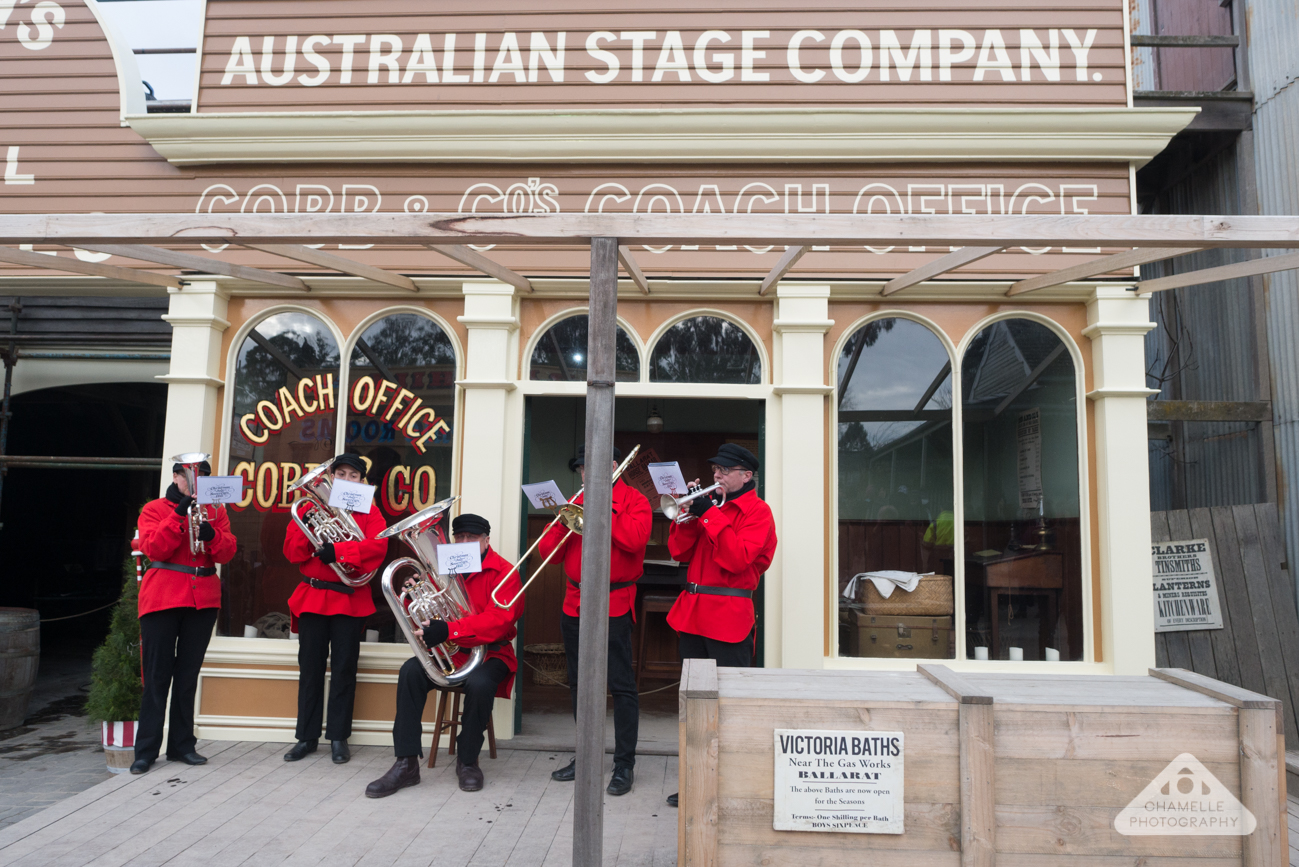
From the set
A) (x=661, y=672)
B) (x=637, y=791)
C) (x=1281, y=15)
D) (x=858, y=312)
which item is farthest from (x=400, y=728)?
(x=1281, y=15)

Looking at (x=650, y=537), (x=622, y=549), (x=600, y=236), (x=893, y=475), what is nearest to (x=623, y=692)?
(x=622, y=549)

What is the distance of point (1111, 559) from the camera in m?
5.28

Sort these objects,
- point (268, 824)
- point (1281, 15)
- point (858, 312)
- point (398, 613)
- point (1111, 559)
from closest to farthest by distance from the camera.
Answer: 1. point (268, 824)
2. point (398, 613)
3. point (1111, 559)
4. point (858, 312)
5. point (1281, 15)

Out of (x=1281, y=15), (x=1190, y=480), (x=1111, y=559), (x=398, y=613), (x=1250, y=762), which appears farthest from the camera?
(x=1190, y=480)

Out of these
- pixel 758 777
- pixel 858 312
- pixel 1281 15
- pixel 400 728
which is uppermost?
pixel 1281 15

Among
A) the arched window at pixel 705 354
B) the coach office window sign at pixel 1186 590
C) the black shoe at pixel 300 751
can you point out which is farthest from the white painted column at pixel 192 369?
the coach office window sign at pixel 1186 590

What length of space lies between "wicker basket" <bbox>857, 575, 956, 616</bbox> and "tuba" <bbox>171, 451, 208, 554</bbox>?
424 cm

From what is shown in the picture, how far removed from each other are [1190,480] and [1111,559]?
2.72 meters

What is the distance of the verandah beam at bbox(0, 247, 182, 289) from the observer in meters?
4.34

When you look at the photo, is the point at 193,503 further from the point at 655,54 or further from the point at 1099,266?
the point at 1099,266

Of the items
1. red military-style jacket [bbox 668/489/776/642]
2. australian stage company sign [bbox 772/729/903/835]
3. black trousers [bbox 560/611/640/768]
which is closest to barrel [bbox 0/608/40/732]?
black trousers [bbox 560/611/640/768]

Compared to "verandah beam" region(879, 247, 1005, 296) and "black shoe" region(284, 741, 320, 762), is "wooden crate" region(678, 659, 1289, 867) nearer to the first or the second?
"verandah beam" region(879, 247, 1005, 296)

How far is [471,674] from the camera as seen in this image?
15.9ft

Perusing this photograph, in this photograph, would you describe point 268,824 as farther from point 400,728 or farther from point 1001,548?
point 1001,548
